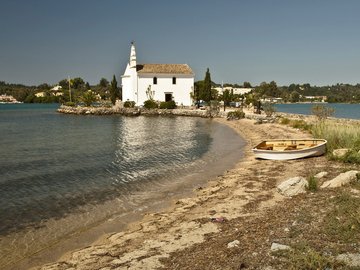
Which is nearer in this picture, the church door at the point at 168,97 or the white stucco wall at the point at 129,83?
the white stucco wall at the point at 129,83

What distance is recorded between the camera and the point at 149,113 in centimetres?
6172

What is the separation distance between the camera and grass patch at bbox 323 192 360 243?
6.34m

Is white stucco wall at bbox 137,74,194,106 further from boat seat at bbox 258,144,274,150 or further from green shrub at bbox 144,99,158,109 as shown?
boat seat at bbox 258,144,274,150

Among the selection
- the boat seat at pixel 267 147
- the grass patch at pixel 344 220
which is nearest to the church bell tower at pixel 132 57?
the boat seat at pixel 267 147

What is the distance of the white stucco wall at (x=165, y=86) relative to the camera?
66.4 m

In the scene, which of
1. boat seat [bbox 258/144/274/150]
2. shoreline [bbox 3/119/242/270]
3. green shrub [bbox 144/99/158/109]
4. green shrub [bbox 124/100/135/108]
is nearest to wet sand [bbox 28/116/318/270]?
shoreline [bbox 3/119/242/270]

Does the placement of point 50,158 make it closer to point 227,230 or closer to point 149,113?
point 227,230

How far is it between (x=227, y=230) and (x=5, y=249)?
5.38m

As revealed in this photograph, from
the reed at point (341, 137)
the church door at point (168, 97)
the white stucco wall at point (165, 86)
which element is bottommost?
the reed at point (341, 137)

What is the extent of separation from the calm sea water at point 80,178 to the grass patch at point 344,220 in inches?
232

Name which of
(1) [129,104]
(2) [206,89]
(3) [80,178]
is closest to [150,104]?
(1) [129,104]

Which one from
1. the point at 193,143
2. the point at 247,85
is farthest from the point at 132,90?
the point at 247,85

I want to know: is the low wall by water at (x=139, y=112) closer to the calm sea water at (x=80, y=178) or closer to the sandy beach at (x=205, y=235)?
the calm sea water at (x=80, y=178)

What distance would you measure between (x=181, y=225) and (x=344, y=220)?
12.8ft
